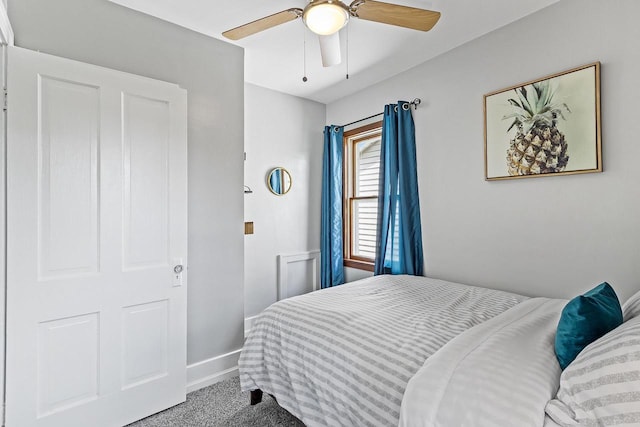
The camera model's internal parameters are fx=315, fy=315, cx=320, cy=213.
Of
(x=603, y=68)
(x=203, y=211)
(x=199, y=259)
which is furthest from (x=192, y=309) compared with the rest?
(x=603, y=68)

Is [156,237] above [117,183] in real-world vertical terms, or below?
below

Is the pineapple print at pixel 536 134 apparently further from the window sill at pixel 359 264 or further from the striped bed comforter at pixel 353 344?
the window sill at pixel 359 264

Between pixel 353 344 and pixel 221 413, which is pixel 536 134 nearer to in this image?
pixel 353 344

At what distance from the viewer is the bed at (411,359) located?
978mm

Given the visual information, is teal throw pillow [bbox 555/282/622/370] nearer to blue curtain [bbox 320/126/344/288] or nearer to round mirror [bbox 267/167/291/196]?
blue curtain [bbox 320/126/344/288]

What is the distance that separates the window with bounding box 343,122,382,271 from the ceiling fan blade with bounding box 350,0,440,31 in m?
1.61

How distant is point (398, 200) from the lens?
2.99 meters

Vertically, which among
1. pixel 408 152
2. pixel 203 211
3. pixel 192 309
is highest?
pixel 408 152

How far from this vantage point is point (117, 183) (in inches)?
76.4

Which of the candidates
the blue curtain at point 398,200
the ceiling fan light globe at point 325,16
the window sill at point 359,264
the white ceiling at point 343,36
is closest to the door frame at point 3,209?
the white ceiling at point 343,36

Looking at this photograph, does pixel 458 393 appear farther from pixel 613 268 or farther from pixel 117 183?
pixel 117 183

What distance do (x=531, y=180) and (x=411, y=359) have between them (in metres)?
1.65

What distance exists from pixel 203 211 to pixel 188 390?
4.31 ft

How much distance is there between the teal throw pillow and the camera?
1.08 m
